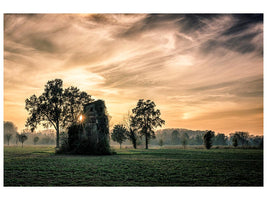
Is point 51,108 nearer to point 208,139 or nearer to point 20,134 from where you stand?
point 208,139

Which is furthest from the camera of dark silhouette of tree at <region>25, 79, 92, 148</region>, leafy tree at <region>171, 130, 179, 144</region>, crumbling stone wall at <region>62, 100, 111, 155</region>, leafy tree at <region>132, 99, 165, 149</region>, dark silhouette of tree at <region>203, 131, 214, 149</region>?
leafy tree at <region>171, 130, 179, 144</region>

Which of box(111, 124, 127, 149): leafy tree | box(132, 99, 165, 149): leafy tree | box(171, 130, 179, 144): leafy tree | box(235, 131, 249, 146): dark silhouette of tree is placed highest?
Answer: box(132, 99, 165, 149): leafy tree

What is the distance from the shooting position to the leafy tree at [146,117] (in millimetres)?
44728

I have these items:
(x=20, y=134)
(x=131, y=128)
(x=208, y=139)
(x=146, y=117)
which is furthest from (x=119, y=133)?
(x=20, y=134)

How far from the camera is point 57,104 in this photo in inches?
1438

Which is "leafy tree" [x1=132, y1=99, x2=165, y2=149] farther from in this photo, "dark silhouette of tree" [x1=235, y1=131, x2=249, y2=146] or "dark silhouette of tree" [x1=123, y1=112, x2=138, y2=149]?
"dark silhouette of tree" [x1=235, y1=131, x2=249, y2=146]

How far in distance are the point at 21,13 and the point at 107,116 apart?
13416 millimetres

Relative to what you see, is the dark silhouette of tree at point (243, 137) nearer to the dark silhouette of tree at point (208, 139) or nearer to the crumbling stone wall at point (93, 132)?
the dark silhouette of tree at point (208, 139)

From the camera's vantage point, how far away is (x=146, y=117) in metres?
45.4

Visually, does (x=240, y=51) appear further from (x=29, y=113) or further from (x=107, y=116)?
(x=29, y=113)

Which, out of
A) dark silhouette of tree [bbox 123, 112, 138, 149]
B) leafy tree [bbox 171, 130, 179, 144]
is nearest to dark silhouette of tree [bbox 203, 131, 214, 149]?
dark silhouette of tree [bbox 123, 112, 138, 149]

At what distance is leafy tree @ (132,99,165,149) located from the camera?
147 feet

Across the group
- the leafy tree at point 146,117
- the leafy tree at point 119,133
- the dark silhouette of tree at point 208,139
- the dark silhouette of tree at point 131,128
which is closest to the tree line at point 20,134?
the leafy tree at point 119,133

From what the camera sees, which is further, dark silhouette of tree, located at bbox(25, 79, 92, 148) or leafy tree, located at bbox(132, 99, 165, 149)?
leafy tree, located at bbox(132, 99, 165, 149)
